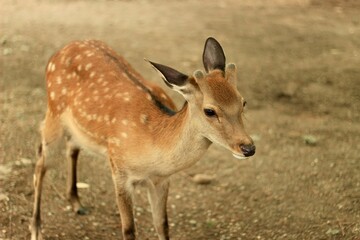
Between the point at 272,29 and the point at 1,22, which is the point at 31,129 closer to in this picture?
the point at 1,22

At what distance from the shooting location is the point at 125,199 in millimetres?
4430

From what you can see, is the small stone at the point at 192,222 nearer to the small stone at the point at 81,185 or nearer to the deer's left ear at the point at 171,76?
the small stone at the point at 81,185

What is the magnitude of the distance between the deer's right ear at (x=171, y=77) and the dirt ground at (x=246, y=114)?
1.69 metres

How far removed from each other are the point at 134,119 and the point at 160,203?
0.69 metres

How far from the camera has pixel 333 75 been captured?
8.48 metres

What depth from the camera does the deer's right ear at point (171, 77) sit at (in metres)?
3.79

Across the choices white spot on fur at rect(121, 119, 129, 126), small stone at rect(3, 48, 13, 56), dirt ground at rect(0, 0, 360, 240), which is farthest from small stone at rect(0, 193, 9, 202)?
small stone at rect(3, 48, 13, 56)

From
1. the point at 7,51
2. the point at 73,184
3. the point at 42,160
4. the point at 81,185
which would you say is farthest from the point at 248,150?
the point at 7,51

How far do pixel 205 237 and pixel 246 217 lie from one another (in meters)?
0.48

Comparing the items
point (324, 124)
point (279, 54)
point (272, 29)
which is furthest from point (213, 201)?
point (272, 29)

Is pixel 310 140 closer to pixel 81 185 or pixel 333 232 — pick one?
pixel 333 232

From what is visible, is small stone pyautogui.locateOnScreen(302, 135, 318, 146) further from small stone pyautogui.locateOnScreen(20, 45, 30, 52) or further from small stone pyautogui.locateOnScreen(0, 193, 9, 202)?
small stone pyautogui.locateOnScreen(20, 45, 30, 52)

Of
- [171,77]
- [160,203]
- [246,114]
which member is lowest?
[246,114]

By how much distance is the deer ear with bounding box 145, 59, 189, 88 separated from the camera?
12.4 ft
